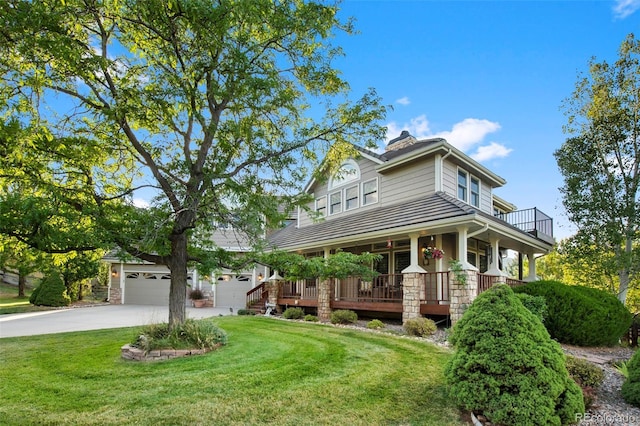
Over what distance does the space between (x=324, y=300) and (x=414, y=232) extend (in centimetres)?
465

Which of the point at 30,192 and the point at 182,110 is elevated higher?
the point at 182,110

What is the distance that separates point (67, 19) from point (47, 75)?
43.7 inches

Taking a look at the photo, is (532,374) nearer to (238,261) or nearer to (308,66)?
(238,261)

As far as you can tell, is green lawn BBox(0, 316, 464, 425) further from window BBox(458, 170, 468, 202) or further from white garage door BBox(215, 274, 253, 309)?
white garage door BBox(215, 274, 253, 309)

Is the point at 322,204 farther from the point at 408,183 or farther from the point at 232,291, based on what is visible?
the point at 232,291

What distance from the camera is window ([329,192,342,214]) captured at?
16.1 metres

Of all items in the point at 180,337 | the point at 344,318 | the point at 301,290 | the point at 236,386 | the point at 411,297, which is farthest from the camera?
the point at 301,290

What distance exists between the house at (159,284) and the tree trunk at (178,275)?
14.1m

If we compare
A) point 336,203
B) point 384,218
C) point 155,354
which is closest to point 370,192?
point 336,203

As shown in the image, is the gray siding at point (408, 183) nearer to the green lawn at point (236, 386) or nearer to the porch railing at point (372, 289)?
the porch railing at point (372, 289)

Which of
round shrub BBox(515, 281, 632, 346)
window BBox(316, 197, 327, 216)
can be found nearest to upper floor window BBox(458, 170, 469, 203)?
round shrub BBox(515, 281, 632, 346)

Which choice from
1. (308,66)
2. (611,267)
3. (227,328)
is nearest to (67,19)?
(308,66)

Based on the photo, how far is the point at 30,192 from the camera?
6273 millimetres

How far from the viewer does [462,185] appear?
13219mm
